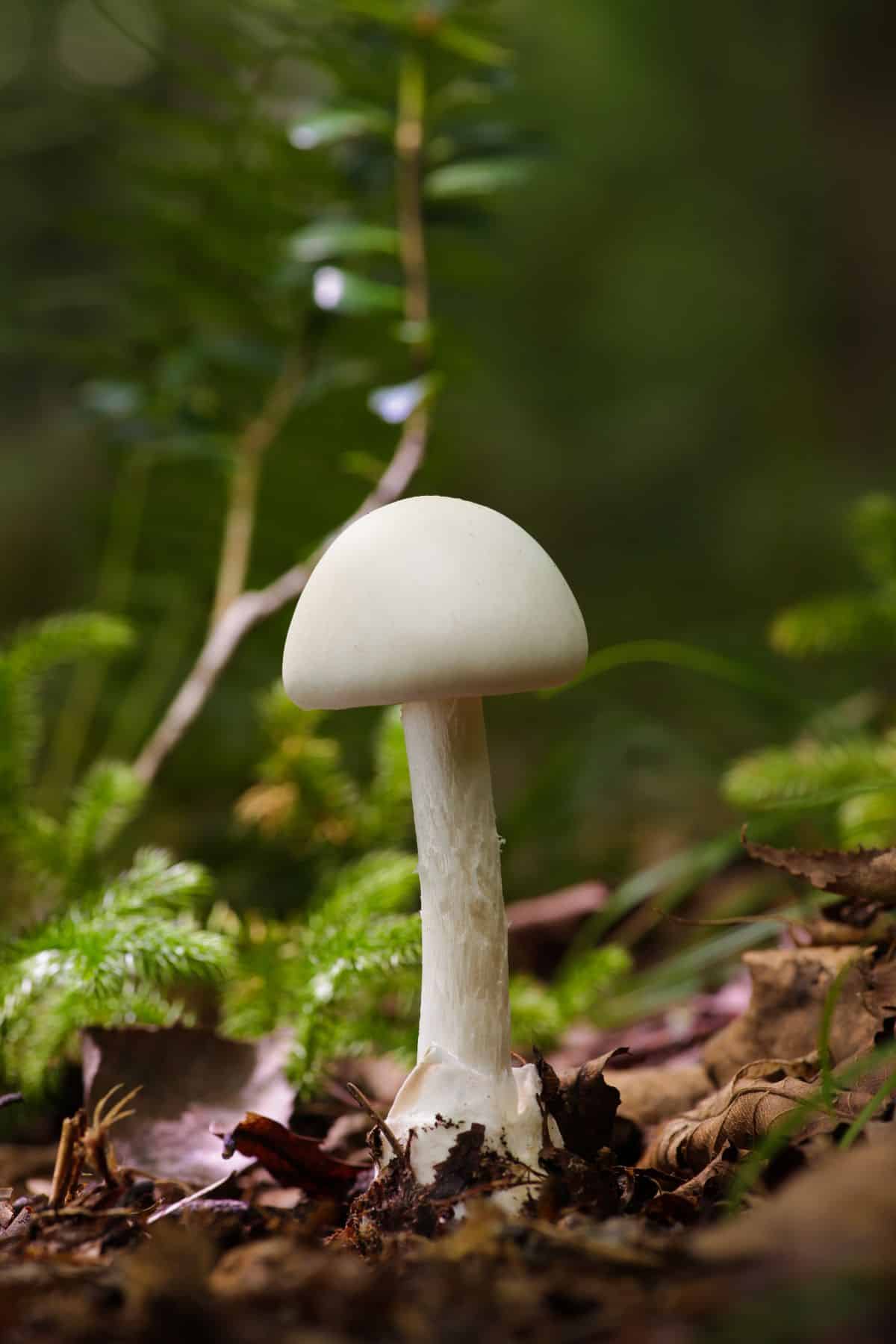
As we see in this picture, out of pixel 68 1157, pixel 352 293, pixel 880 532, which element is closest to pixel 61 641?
pixel 352 293

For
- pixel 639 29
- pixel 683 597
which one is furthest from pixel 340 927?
pixel 639 29

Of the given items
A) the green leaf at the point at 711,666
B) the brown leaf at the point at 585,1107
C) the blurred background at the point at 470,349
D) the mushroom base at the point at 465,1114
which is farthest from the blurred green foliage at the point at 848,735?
the mushroom base at the point at 465,1114

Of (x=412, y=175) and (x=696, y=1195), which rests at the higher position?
(x=412, y=175)

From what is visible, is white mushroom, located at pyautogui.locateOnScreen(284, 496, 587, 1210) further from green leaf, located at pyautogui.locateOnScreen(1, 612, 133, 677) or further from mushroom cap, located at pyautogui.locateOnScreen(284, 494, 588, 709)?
green leaf, located at pyautogui.locateOnScreen(1, 612, 133, 677)

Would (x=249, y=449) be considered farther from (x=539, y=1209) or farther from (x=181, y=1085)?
(x=539, y=1209)

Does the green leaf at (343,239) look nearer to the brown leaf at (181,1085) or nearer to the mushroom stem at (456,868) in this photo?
the mushroom stem at (456,868)

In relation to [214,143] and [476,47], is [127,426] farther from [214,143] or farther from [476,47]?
[476,47]
